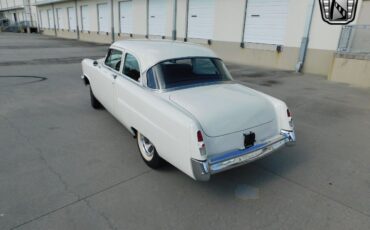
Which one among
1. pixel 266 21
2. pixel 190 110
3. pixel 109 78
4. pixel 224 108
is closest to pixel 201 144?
pixel 190 110

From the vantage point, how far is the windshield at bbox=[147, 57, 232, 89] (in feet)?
11.4

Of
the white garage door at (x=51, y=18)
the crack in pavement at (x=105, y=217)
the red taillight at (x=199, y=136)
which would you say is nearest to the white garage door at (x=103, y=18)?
the white garage door at (x=51, y=18)

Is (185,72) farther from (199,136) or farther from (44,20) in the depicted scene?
(44,20)

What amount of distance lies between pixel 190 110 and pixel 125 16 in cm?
2066

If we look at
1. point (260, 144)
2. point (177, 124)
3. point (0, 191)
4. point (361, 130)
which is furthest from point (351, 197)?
point (0, 191)

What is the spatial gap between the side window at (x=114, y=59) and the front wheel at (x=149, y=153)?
1476 mm

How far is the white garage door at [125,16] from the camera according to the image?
2059 cm

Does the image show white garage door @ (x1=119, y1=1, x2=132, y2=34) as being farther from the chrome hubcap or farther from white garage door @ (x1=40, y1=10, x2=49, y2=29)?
white garage door @ (x1=40, y1=10, x2=49, y2=29)

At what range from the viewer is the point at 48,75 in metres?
9.48

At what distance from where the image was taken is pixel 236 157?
2775 mm

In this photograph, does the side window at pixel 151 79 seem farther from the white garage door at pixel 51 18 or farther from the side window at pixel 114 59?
the white garage door at pixel 51 18

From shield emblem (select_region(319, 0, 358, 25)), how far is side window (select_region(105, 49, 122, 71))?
880 centimetres

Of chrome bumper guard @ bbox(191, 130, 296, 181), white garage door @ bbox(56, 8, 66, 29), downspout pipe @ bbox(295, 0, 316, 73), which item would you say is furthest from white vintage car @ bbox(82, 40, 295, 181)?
white garage door @ bbox(56, 8, 66, 29)

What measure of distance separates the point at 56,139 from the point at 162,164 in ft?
6.67
